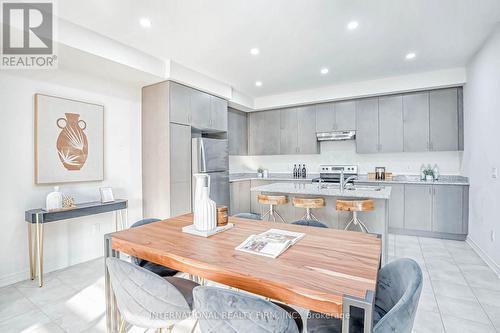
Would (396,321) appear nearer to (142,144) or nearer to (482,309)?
(482,309)

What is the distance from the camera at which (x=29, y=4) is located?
2191 mm

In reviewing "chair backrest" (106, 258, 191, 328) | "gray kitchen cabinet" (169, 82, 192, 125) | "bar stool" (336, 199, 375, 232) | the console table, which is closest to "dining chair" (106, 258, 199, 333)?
"chair backrest" (106, 258, 191, 328)

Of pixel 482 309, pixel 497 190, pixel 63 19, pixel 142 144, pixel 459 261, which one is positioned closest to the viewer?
pixel 482 309

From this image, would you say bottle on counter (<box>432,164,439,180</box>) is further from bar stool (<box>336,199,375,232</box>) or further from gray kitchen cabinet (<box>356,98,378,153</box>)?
bar stool (<box>336,199,375,232</box>)

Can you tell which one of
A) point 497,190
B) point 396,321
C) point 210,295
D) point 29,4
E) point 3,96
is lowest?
point 396,321

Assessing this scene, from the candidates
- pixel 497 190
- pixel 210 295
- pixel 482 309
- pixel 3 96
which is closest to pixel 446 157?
pixel 497 190

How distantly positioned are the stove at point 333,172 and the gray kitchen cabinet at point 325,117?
782 millimetres

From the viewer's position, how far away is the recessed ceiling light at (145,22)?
246cm

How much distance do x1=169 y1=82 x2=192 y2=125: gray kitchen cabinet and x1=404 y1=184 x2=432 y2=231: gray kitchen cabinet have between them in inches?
148

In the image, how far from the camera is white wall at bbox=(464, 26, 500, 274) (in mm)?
2750

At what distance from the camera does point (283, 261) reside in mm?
1208

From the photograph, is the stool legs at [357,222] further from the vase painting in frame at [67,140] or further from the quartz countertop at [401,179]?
the vase painting in frame at [67,140]

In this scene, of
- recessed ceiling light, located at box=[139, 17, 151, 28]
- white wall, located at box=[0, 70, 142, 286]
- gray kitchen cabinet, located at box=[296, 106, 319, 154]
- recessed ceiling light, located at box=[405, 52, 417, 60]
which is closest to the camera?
recessed ceiling light, located at box=[139, 17, 151, 28]

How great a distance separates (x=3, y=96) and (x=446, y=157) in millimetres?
6273
